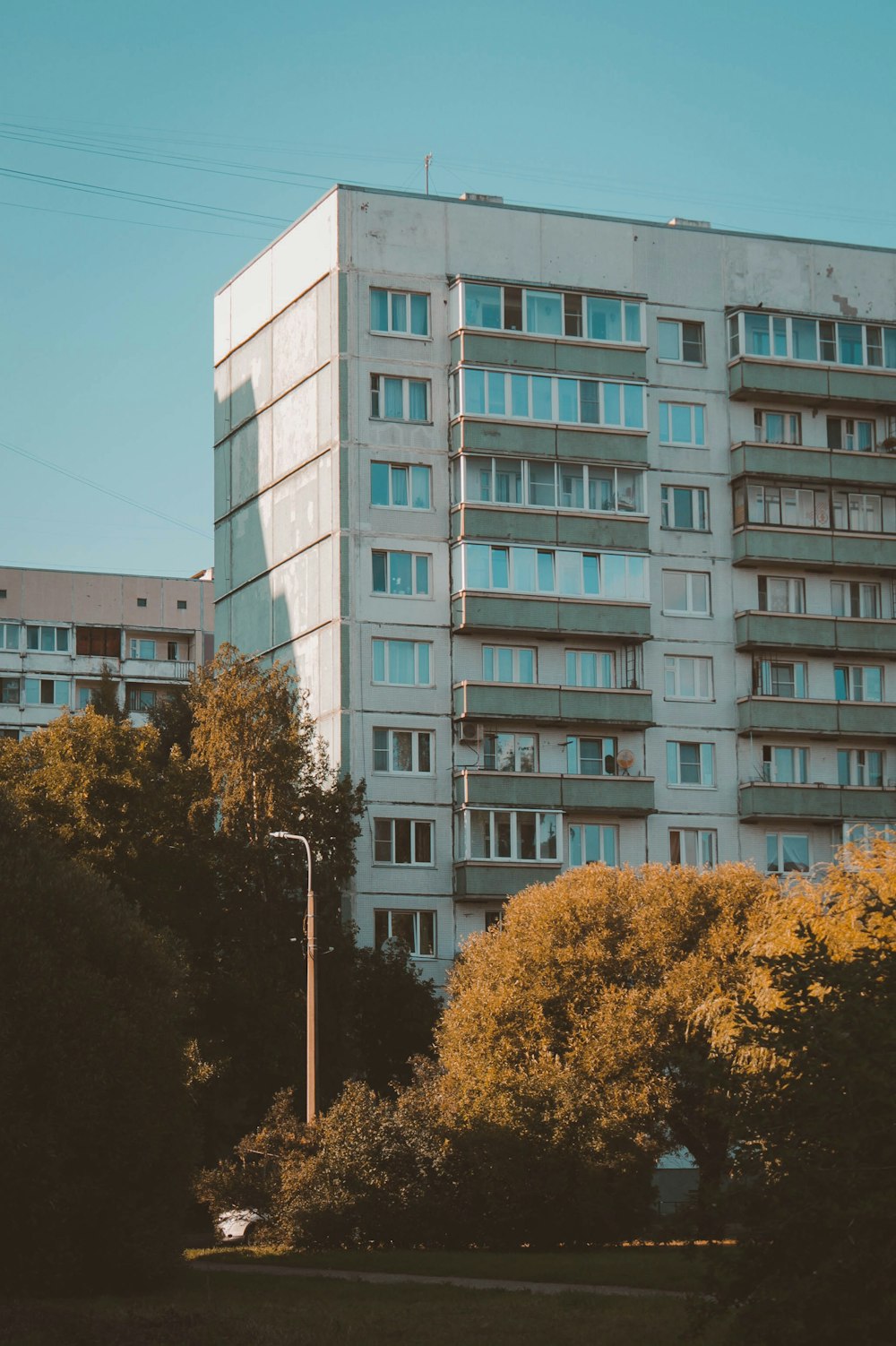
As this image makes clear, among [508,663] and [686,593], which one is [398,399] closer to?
[508,663]

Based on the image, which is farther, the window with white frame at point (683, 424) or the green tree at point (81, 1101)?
the window with white frame at point (683, 424)

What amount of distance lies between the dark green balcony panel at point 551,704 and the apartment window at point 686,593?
383 centimetres

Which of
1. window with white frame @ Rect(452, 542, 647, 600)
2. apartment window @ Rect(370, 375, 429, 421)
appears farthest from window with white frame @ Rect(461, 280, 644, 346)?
window with white frame @ Rect(452, 542, 647, 600)

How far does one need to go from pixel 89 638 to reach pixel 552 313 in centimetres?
5148

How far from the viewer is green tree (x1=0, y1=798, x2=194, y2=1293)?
27.6 m

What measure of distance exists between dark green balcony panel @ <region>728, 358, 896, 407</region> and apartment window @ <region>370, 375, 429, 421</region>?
34.4ft

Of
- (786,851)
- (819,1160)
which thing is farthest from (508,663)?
(819,1160)

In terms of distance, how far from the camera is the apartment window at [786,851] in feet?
196

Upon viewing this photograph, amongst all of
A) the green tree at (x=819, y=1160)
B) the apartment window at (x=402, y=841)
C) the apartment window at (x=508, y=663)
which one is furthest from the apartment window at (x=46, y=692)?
the green tree at (x=819, y=1160)

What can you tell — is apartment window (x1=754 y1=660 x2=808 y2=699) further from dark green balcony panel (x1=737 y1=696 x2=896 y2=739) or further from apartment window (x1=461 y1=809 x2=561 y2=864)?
apartment window (x1=461 y1=809 x2=561 y2=864)

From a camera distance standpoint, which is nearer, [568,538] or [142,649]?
[568,538]

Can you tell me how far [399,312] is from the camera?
59.3 metres

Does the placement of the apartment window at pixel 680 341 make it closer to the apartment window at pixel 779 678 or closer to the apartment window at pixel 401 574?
the apartment window at pixel 779 678

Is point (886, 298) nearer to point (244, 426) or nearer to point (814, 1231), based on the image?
point (244, 426)
